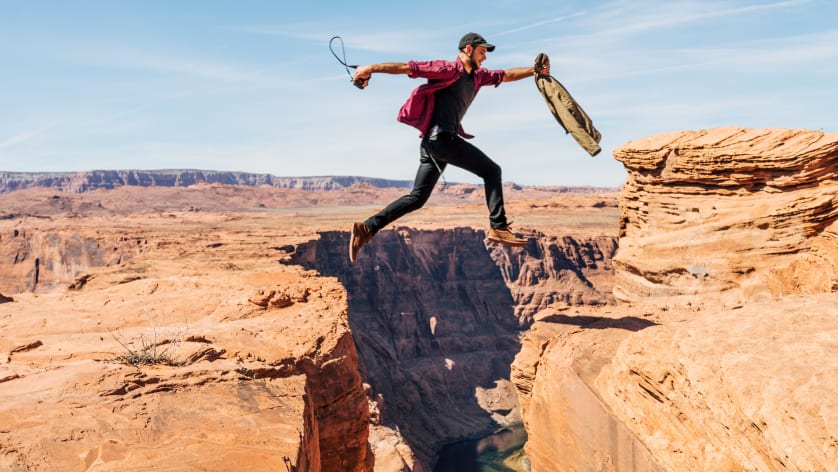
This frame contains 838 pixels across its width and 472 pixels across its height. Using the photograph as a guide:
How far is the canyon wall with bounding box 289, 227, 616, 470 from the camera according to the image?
167 feet

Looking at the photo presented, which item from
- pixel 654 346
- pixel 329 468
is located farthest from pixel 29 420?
pixel 654 346

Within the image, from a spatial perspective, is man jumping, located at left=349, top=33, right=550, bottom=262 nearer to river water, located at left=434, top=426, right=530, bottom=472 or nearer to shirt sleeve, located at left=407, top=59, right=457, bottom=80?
shirt sleeve, located at left=407, top=59, right=457, bottom=80

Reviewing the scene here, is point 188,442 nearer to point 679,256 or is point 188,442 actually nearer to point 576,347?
point 576,347

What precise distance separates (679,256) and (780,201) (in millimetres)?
2090

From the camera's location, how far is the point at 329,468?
736 centimetres

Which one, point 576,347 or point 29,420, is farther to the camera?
point 576,347

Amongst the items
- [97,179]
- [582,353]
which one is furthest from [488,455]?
[97,179]

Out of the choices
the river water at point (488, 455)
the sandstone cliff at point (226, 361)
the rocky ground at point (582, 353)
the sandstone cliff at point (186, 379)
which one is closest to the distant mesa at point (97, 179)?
the sandstone cliff at point (226, 361)

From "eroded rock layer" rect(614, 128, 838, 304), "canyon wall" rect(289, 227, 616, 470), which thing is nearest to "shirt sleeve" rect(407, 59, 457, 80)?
"eroded rock layer" rect(614, 128, 838, 304)

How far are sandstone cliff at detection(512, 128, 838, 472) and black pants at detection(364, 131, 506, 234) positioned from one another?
2.22 m

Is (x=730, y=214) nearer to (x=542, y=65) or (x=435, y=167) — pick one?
(x=542, y=65)

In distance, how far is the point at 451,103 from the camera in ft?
19.4

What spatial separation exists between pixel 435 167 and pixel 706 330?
2807 millimetres

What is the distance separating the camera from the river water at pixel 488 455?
45344 millimetres
